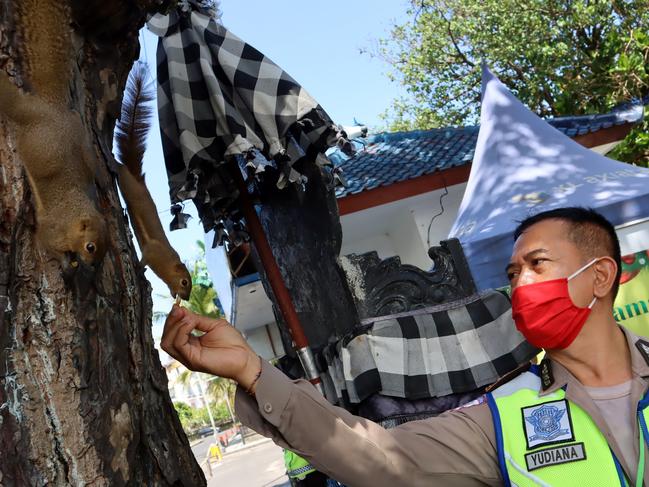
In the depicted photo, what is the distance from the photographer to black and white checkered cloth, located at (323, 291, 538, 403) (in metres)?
2.81

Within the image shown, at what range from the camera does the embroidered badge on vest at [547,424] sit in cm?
172

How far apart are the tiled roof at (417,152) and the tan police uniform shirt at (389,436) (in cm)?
642

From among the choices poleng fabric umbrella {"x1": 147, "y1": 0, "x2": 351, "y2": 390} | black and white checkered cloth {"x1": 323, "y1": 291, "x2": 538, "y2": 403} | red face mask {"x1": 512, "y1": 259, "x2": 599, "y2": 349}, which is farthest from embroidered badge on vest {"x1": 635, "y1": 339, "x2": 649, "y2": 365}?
poleng fabric umbrella {"x1": 147, "y1": 0, "x2": 351, "y2": 390}

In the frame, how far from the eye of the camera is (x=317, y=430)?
1.53 metres

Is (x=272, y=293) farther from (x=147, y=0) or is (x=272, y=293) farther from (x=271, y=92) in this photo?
Result: (x=147, y=0)

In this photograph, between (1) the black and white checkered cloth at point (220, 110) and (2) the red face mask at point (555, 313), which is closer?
(2) the red face mask at point (555, 313)

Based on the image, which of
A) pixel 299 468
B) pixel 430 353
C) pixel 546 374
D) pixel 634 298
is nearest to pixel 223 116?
pixel 430 353

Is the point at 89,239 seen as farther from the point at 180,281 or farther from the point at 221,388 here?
the point at 221,388

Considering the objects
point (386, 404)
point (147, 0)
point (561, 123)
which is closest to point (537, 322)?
point (386, 404)

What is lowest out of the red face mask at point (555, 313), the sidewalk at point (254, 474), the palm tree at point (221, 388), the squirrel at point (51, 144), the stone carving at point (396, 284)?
the sidewalk at point (254, 474)

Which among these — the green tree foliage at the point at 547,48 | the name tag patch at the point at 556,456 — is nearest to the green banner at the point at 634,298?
the name tag patch at the point at 556,456

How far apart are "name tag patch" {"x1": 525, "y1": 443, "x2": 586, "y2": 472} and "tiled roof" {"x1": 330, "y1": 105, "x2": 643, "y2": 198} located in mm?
6572

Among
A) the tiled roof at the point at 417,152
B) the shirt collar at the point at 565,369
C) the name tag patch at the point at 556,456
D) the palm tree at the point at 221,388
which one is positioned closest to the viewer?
the name tag patch at the point at 556,456

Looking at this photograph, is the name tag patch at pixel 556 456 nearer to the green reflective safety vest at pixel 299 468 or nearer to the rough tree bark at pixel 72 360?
the rough tree bark at pixel 72 360
